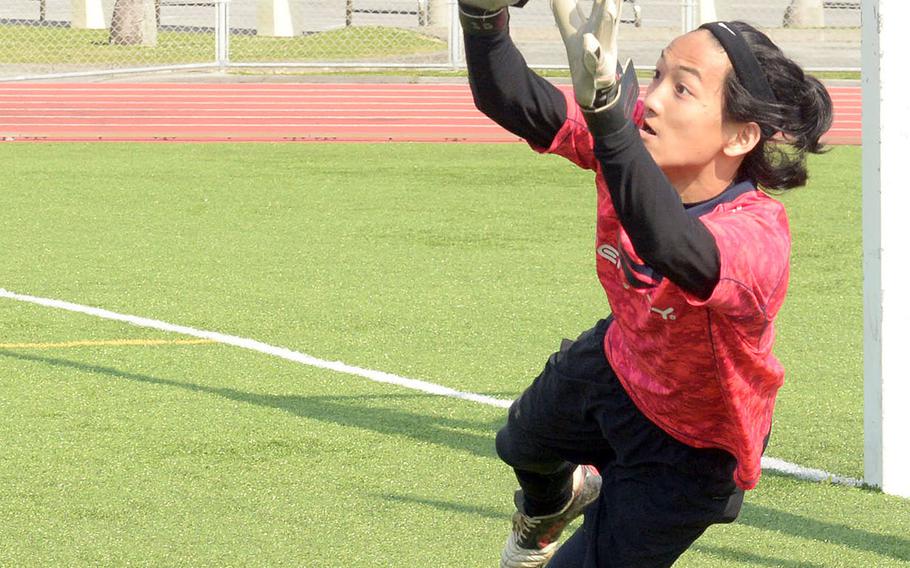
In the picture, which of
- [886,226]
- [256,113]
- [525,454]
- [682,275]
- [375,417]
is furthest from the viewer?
[256,113]

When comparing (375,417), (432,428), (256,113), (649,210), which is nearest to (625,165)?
(649,210)

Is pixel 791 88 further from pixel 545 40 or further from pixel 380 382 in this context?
pixel 545 40

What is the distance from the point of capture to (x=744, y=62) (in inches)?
105

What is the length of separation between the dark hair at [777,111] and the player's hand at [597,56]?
0.49 m

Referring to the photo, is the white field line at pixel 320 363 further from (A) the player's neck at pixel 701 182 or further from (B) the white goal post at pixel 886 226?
(A) the player's neck at pixel 701 182

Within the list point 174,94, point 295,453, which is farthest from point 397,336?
point 174,94

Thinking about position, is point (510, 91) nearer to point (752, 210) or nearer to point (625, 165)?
point (752, 210)

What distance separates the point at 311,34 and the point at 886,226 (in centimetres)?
2144

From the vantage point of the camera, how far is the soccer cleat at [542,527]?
142 inches

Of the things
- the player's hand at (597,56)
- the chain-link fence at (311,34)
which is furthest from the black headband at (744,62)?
the chain-link fence at (311,34)

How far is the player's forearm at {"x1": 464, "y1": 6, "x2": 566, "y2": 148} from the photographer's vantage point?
2.77 m

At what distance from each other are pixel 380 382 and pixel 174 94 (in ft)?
40.3

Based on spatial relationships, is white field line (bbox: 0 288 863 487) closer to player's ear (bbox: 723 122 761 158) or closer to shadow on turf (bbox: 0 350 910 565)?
shadow on turf (bbox: 0 350 910 565)

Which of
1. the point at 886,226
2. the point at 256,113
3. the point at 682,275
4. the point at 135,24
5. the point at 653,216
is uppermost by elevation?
the point at 653,216
